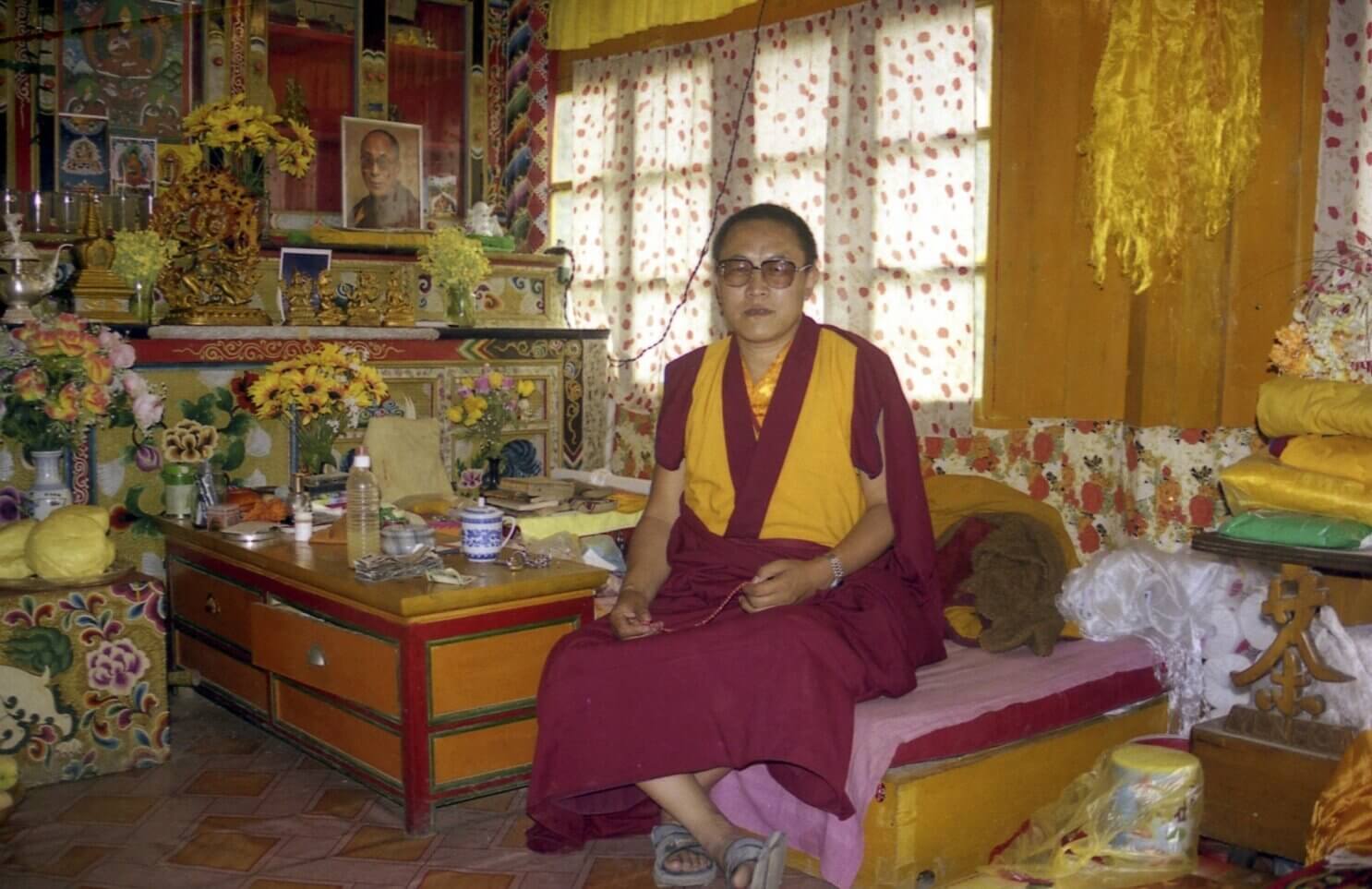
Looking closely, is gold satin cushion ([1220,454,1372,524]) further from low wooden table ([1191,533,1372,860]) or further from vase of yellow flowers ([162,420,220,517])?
vase of yellow flowers ([162,420,220,517])

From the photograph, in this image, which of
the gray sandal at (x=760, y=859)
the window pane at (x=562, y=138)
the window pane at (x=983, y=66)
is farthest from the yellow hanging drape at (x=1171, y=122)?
the window pane at (x=562, y=138)

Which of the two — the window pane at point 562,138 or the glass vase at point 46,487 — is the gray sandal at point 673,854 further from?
the window pane at point 562,138

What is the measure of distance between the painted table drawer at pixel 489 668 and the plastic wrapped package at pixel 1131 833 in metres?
1.16

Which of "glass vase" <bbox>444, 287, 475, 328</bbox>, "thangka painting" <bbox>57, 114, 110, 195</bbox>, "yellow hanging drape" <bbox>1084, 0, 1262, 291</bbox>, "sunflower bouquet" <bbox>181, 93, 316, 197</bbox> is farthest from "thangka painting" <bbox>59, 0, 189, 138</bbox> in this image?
"yellow hanging drape" <bbox>1084, 0, 1262, 291</bbox>

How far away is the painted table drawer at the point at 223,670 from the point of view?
3588 millimetres

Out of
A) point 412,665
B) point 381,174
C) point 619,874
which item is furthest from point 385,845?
point 381,174

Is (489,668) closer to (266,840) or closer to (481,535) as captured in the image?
(481,535)

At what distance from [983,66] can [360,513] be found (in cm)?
247

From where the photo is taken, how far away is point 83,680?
134 inches

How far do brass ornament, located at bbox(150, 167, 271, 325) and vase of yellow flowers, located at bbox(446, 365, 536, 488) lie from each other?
30.2 inches

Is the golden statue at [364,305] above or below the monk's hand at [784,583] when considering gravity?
above

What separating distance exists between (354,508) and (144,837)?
0.92 m

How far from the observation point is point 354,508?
336cm

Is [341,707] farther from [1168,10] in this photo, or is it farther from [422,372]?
[1168,10]
